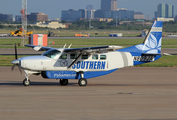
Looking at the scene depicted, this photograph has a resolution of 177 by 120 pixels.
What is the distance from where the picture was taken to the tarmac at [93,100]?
1152 centimetres

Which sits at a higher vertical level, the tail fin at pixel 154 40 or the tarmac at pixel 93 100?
the tail fin at pixel 154 40

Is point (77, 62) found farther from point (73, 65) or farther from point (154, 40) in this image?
point (154, 40)

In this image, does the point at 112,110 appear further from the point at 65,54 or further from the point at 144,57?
the point at 144,57

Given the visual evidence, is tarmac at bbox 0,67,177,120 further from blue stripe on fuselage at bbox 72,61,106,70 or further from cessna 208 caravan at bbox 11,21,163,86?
blue stripe on fuselage at bbox 72,61,106,70

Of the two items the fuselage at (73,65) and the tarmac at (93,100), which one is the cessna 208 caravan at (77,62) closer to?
the fuselage at (73,65)

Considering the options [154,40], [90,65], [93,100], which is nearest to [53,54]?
[90,65]

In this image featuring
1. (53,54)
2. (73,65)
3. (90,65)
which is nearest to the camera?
(53,54)

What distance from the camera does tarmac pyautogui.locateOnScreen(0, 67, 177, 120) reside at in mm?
11523

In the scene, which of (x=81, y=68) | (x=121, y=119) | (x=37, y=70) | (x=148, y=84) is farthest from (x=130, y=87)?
(x=121, y=119)

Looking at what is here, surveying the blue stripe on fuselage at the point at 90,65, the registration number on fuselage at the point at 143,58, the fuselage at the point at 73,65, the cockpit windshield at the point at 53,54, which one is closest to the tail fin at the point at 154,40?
the registration number on fuselage at the point at 143,58

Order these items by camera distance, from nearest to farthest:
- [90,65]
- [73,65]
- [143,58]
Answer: [73,65] < [90,65] < [143,58]

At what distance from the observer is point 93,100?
14.2 meters

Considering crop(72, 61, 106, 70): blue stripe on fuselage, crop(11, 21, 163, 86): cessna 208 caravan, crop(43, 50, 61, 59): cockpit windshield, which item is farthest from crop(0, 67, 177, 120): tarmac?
crop(43, 50, 61, 59): cockpit windshield

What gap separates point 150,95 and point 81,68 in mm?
5072
